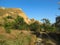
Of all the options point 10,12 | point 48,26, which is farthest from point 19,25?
point 10,12

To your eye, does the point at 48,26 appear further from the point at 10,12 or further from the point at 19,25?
the point at 10,12

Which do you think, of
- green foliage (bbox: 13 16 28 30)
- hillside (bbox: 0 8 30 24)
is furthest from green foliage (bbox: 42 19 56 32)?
hillside (bbox: 0 8 30 24)

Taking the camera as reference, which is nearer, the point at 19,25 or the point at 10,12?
the point at 19,25

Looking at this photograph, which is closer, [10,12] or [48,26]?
[48,26]

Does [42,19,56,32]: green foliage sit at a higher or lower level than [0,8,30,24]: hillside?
lower

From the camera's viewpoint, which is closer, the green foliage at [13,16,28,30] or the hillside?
the green foliage at [13,16,28,30]

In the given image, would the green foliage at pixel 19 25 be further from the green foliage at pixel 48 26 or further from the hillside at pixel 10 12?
the hillside at pixel 10 12

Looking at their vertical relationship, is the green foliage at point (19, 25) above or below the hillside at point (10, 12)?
below

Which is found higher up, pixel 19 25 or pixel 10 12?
pixel 10 12

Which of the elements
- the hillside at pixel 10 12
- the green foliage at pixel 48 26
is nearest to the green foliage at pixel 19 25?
the green foliage at pixel 48 26

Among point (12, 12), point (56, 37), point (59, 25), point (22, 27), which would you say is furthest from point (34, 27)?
point (12, 12)

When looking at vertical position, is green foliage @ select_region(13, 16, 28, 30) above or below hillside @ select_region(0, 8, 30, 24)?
below

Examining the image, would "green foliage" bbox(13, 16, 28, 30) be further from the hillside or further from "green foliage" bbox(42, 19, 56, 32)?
the hillside

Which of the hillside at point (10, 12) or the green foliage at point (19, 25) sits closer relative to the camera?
the green foliage at point (19, 25)
